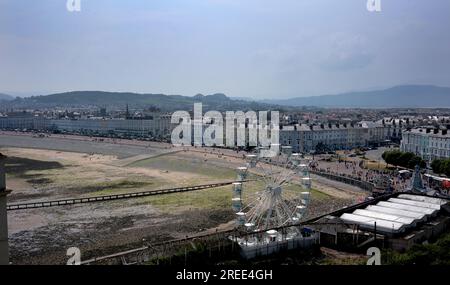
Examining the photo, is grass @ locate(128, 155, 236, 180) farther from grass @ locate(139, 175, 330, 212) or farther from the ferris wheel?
the ferris wheel

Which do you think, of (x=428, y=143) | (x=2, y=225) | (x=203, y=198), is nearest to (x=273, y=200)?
(x=203, y=198)

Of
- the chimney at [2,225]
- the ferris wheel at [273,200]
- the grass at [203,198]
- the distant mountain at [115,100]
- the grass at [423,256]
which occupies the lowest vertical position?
the grass at [203,198]

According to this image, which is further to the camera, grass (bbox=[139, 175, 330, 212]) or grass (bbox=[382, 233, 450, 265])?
grass (bbox=[139, 175, 330, 212])

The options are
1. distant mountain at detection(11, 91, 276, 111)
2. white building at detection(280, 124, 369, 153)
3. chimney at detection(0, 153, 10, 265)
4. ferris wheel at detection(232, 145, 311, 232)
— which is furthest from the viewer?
distant mountain at detection(11, 91, 276, 111)

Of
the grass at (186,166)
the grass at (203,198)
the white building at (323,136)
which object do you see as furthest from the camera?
the white building at (323,136)

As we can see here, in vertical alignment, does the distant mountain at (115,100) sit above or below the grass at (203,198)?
above

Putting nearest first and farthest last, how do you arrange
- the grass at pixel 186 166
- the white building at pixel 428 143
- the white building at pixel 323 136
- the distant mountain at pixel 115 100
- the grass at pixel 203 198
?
1. the grass at pixel 203 198
2. the grass at pixel 186 166
3. the white building at pixel 428 143
4. the white building at pixel 323 136
5. the distant mountain at pixel 115 100

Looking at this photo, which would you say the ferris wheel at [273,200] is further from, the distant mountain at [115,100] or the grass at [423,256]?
the distant mountain at [115,100]

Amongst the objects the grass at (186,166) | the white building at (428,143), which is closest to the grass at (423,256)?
the grass at (186,166)

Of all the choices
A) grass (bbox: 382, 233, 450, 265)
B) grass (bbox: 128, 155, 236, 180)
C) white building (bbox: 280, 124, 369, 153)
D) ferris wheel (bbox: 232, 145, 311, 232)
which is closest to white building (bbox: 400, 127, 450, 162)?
white building (bbox: 280, 124, 369, 153)

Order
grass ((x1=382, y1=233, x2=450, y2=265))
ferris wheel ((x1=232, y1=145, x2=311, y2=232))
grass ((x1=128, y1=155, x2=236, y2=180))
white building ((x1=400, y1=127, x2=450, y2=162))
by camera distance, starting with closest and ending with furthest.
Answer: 1. grass ((x1=382, y1=233, x2=450, y2=265))
2. ferris wheel ((x1=232, y1=145, x2=311, y2=232))
3. grass ((x1=128, y1=155, x2=236, y2=180))
4. white building ((x1=400, y1=127, x2=450, y2=162))

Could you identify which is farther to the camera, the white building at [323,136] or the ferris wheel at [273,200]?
the white building at [323,136]
